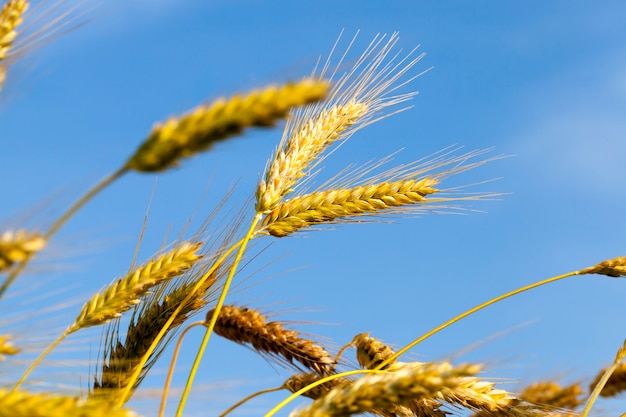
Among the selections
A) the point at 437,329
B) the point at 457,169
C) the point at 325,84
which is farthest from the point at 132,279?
the point at 457,169

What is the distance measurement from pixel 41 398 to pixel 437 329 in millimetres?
1614

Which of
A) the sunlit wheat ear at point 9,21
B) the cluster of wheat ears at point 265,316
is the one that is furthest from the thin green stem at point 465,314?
the sunlit wheat ear at point 9,21

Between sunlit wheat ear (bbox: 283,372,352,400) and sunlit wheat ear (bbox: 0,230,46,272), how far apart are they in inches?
57.3

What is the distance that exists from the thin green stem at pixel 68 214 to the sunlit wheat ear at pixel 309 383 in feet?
4.62

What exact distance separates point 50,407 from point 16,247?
0.33 meters

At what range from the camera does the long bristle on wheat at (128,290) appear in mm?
2473

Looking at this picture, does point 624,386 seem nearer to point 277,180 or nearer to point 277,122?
point 277,180

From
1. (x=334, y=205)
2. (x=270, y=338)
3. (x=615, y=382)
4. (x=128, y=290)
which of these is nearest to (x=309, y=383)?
(x=270, y=338)

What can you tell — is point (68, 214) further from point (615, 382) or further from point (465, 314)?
point (615, 382)

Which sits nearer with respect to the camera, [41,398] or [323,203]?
[41,398]

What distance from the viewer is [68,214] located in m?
1.62

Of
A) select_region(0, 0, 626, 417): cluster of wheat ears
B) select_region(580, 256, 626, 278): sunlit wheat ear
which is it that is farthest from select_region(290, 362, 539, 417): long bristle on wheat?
select_region(580, 256, 626, 278): sunlit wheat ear

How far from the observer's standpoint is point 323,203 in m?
3.09

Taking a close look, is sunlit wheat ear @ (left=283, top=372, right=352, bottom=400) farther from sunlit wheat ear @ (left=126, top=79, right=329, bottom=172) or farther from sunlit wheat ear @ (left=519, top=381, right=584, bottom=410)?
sunlit wheat ear @ (left=126, top=79, right=329, bottom=172)
